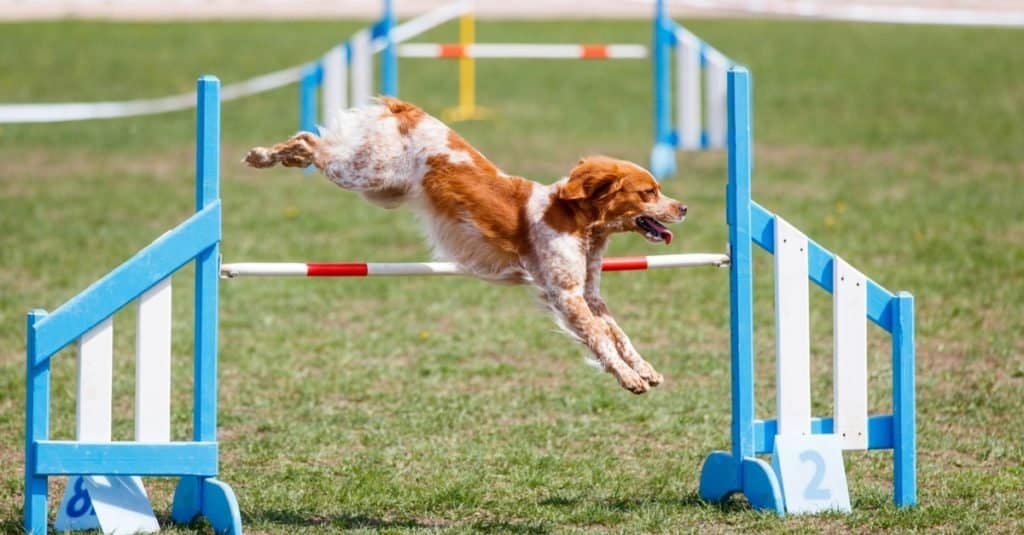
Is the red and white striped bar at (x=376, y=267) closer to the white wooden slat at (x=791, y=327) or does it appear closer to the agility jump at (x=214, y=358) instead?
the agility jump at (x=214, y=358)

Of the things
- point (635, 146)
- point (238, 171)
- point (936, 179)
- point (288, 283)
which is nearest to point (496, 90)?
point (635, 146)

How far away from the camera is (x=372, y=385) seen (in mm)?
7520

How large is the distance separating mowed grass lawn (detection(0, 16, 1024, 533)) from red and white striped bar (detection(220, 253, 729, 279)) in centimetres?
87

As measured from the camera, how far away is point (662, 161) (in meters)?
13.5

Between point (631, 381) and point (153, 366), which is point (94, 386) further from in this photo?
point (631, 381)

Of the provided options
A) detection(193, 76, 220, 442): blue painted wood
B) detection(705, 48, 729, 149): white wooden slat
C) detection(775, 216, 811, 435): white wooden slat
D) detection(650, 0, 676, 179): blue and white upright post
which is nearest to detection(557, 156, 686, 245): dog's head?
detection(775, 216, 811, 435): white wooden slat

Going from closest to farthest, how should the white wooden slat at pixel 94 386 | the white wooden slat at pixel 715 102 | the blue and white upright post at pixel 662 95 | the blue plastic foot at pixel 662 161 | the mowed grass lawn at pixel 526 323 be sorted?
the white wooden slat at pixel 94 386 < the mowed grass lawn at pixel 526 323 < the white wooden slat at pixel 715 102 < the blue and white upright post at pixel 662 95 < the blue plastic foot at pixel 662 161

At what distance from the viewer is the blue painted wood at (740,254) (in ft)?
17.5

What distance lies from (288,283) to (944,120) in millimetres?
8993

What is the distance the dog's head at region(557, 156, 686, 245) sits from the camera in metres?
5.22

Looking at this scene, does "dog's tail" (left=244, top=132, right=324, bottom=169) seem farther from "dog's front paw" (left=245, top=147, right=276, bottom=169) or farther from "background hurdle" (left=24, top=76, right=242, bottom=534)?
"background hurdle" (left=24, top=76, right=242, bottom=534)

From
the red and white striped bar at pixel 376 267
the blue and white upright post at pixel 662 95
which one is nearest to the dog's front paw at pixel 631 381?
the red and white striped bar at pixel 376 267

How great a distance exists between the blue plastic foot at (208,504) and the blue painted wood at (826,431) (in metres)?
1.81

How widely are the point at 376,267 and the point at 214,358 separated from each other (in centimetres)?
64
